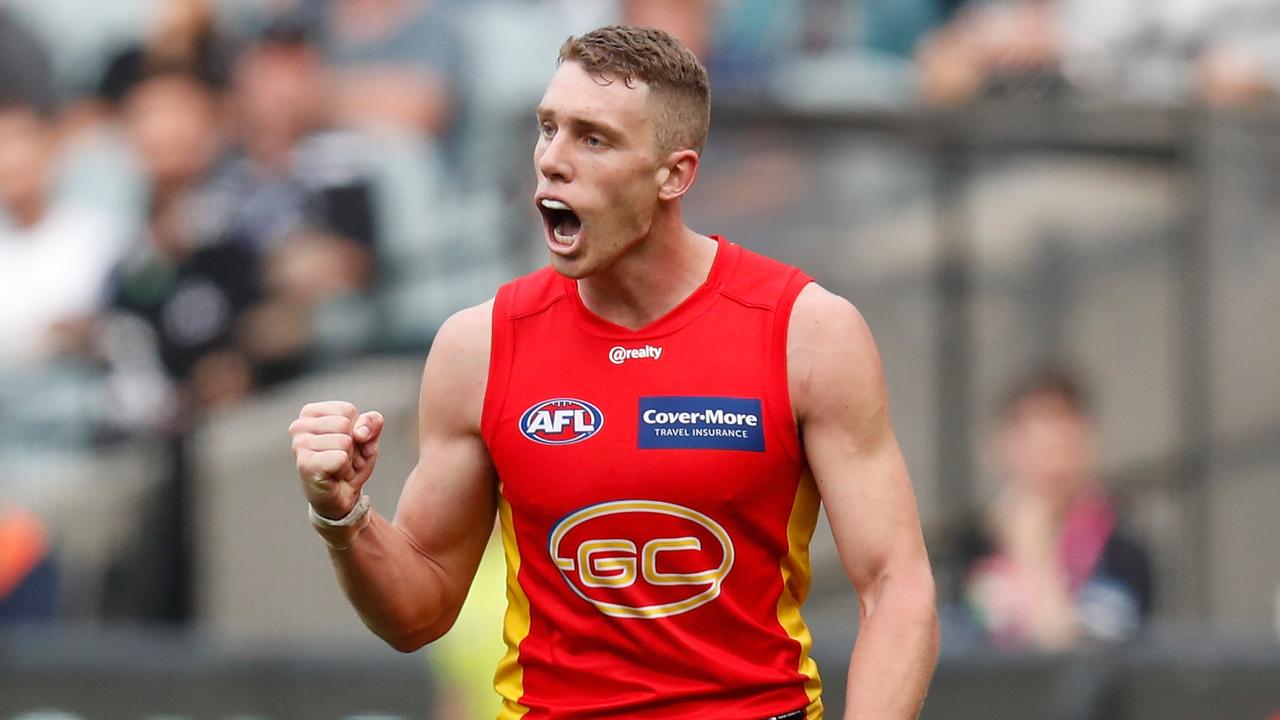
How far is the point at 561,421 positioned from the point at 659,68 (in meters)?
0.80

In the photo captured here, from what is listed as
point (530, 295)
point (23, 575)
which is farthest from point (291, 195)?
point (530, 295)

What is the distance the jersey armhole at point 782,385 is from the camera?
4125mm

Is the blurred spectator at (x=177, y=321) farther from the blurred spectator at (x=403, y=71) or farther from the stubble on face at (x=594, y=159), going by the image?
the stubble on face at (x=594, y=159)

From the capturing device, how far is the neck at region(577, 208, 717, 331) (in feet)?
14.0

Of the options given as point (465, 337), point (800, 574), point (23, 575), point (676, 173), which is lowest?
point (23, 575)

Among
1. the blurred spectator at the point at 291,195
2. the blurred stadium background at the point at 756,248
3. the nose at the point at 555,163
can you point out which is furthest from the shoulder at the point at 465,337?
the blurred spectator at the point at 291,195

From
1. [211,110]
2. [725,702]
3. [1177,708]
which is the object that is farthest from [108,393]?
[725,702]

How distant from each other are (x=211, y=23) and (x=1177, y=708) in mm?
6257

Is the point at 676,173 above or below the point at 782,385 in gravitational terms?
above

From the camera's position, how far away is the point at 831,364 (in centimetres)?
411

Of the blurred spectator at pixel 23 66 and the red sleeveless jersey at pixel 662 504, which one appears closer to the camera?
the red sleeveless jersey at pixel 662 504

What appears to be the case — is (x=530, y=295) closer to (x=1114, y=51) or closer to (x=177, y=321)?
(x=177, y=321)

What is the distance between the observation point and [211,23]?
10.5 m

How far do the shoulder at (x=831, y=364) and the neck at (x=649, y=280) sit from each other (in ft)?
0.95
